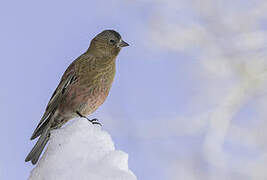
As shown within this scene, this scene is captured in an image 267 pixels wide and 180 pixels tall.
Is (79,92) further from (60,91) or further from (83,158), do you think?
(83,158)

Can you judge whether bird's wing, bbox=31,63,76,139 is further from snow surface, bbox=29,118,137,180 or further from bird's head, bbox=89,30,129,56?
snow surface, bbox=29,118,137,180

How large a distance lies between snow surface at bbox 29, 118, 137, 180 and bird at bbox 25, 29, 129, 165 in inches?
52.3

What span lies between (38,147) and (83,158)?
4.78 ft

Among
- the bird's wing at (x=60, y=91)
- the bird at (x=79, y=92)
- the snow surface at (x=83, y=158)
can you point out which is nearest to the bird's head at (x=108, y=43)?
the bird at (x=79, y=92)

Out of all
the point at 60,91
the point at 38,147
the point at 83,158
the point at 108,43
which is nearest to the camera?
the point at 83,158

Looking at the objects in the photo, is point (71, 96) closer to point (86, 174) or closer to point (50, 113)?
point (50, 113)

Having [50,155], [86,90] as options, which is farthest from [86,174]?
[86,90]

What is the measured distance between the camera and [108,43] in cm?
431

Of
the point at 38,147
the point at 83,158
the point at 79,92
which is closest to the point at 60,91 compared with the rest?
the point at 79,92

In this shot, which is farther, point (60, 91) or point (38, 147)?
point (60, 91)

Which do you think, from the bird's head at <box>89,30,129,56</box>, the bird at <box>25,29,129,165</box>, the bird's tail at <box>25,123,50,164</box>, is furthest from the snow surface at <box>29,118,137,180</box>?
the bird's head at <box>89,30,129,56</box>

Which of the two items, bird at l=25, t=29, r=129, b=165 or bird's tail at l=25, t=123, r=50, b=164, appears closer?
bird's tail at l=25, t=123, r=50, b=164

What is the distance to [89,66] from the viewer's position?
4.00 metres

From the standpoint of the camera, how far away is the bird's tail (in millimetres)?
3553
